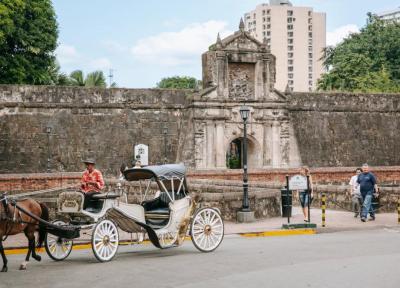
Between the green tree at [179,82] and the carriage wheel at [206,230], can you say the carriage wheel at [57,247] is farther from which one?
the green tree at [179,82]

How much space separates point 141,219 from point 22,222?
221 cm

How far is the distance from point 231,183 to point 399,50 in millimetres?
35730

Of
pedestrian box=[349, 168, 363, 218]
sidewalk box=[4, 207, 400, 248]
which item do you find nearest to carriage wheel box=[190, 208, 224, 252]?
sidewalk box=[4, 207, 400, 248]

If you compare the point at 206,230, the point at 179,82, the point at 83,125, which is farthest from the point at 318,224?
the point at 179,82

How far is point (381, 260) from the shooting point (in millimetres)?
11797

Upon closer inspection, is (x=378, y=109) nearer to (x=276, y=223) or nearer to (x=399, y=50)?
(x=399, y=50)

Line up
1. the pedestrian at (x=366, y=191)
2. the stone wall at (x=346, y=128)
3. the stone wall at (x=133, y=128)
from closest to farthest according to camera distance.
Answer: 1. the pedestrian at (x=366, y=191)
2. the stone wall at (x=133, y=128)
3. the stone wall at (x=346, y=128)

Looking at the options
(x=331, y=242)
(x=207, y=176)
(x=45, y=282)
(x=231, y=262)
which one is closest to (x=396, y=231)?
(x=331, y=242)

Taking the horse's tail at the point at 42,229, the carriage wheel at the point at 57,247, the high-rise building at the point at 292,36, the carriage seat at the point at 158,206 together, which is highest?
the high-rise building at the point at 292,36

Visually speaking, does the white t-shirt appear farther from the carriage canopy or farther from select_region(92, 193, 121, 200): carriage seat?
select_region(92, 193, 121, 200): carriage seat

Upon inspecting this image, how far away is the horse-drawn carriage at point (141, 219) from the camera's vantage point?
12.0m

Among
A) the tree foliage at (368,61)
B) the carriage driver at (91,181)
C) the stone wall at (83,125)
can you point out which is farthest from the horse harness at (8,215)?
the tree foliage at (368,61)

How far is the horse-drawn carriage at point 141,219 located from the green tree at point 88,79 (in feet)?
135

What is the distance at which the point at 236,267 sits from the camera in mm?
11297
